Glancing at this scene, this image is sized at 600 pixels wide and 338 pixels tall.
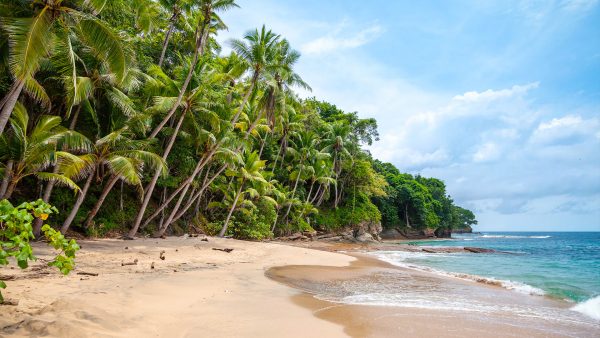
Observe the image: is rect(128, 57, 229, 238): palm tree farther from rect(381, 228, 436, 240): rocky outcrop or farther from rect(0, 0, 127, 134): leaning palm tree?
rect(381, 228, 436, 240): rocky outcrop

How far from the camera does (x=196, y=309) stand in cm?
518

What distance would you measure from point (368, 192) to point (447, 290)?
92.2 ft

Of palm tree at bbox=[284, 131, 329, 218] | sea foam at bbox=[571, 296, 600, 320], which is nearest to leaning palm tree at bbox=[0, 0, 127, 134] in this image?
sea foam at bbox=[571, 296, 600, 320]

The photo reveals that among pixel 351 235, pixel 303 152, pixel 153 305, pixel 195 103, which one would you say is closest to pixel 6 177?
pixel 153 305

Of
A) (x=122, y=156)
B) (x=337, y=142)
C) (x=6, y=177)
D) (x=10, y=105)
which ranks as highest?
(x=337, y=142)

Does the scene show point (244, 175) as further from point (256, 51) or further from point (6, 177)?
point (6, 177)

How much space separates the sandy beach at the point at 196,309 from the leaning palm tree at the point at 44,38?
414cm

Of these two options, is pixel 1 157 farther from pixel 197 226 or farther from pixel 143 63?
pixel 197 226

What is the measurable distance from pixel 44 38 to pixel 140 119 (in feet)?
19.0

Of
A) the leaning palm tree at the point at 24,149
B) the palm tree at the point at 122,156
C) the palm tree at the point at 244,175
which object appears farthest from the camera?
the palm tree at the point at 244,175

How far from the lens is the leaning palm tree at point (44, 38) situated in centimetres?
696

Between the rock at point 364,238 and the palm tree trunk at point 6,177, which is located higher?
the palm tree trunk at point 6,177

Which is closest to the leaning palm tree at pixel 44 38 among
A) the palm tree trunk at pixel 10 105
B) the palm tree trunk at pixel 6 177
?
the palm tree trunk at pixel 10 105

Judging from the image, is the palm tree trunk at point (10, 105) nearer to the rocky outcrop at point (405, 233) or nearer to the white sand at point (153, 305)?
the white sand at point (153, 305)
